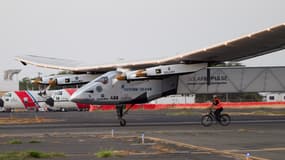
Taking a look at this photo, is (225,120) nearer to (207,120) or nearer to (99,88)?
(207,120)

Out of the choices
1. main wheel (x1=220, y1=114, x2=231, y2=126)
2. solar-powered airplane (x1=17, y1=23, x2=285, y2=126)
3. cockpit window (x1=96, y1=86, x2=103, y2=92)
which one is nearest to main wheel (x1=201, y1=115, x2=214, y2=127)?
main wheel (x1=220, y1=114, x2=231, y2=126)

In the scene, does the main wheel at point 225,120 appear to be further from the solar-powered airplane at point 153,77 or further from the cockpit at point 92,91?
the cockpit at point 92,91

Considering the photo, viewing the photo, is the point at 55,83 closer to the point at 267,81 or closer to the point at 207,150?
the point at 267,81

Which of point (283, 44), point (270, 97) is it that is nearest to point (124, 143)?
point (283, 44)

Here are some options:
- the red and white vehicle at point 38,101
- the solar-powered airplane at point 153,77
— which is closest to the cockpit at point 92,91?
the solar-powered airplane at point 153,77

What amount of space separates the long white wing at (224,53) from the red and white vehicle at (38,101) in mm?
39769

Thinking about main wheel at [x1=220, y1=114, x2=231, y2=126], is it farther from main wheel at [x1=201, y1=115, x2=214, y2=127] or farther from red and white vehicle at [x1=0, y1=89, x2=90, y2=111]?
red and white vehicle at [x1=0, y1=89, x2=90, y2=111]

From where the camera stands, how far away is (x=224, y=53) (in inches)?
1368

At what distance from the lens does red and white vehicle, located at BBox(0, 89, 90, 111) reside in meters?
83.1

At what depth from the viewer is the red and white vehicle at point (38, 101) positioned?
83125 millimetres

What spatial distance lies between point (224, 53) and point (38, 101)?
54134mm

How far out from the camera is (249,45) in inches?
1299

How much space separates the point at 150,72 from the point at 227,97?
65592 mm

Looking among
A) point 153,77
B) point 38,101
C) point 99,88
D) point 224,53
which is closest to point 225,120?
point 224,53
